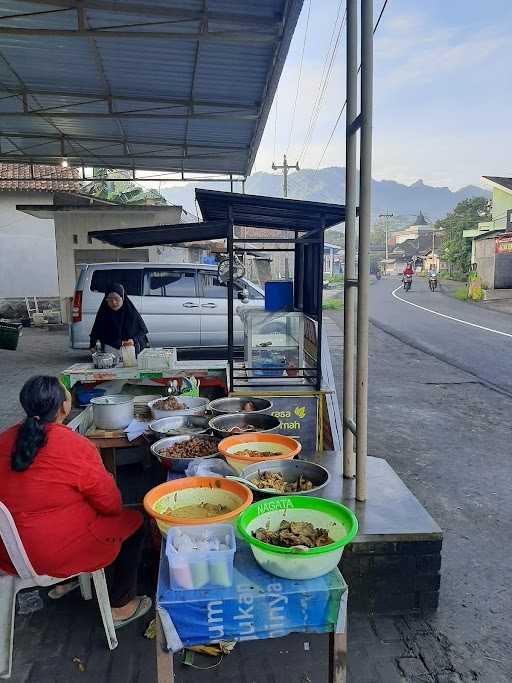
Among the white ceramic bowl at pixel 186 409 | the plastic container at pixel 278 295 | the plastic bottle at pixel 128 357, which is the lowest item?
the white ceramic bowl at pixel 186 409

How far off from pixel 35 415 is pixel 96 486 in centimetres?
46

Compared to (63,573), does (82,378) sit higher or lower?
higher

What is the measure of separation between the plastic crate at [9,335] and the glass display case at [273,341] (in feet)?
23.2

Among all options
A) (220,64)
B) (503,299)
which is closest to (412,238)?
(503,299)

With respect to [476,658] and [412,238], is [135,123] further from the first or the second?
[412,238]

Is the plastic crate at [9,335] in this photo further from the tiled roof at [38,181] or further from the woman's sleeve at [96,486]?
the woman's sleeve at [96,486]

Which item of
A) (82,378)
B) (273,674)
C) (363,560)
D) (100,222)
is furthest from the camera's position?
(100,222)

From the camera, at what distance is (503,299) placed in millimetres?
25281

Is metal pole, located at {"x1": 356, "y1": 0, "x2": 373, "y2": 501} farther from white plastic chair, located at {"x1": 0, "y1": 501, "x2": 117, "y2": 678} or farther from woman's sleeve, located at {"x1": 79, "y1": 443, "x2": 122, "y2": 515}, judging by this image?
white plastic chair, located at {"x1": 0, "y1": 501, "x2": 117, "y2": 678}

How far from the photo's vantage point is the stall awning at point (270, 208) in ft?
13.4

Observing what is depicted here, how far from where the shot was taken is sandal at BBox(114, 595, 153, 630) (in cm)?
286

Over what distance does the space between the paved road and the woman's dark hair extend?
7882 mm

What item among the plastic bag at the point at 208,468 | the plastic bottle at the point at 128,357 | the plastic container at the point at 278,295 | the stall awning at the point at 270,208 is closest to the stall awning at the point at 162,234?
the stall awning at the point at 270,208

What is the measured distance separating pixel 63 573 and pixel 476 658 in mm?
2098
